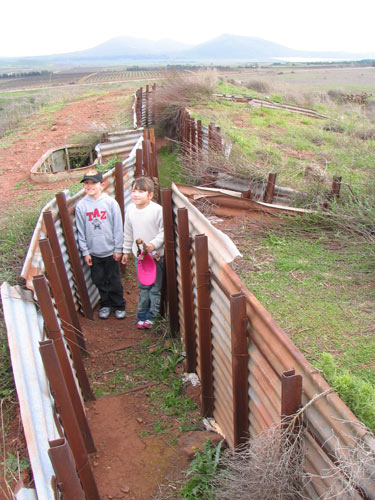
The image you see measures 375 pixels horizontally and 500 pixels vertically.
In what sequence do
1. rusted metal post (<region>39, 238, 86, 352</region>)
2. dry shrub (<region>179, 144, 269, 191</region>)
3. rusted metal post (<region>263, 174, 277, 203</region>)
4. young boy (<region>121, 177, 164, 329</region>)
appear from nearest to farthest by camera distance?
rusted metal post (<region>39, 238, 86, 352</region>)
young boy (<region>121, 177, 164, 329</region>)
rusted metal post (<region>263, 174, 277, 203</region>)
dry shrub (<region>179, 144, 269, 191</region>)

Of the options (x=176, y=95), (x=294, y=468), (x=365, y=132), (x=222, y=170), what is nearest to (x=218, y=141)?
(x=222, y=170)

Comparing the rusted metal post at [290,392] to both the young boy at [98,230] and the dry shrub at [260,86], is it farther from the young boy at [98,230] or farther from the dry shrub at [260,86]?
the dry shrub at [260,86]

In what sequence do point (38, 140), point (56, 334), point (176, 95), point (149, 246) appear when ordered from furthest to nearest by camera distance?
point (176, 95) < point (38, 140) < point (149, 246) < point (56, 334)

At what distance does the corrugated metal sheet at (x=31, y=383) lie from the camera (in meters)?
2.32

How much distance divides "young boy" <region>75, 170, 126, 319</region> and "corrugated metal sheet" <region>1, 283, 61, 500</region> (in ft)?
6.03

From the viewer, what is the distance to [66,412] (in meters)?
2.70

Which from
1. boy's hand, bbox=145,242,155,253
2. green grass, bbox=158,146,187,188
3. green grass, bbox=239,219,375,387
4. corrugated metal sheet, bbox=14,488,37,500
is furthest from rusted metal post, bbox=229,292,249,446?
green grass, bbox=158,146,187,188

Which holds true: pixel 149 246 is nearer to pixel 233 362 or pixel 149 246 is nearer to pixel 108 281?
pixel 108 281

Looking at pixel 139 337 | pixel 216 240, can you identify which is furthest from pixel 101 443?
pixel 216 240

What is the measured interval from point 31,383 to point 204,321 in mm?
1459

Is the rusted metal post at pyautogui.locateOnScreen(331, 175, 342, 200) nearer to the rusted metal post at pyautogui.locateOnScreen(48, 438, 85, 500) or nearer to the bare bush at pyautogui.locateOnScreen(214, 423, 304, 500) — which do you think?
the bare bush at pyautogui.locateOnScreen(214, 423, 304, 500)

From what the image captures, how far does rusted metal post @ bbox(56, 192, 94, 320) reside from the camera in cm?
475

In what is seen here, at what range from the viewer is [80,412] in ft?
11.0

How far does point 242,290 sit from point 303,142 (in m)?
9.40
